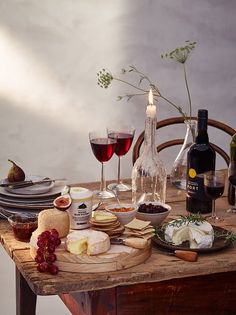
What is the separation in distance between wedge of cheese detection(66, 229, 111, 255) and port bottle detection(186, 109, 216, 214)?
0.45 metres

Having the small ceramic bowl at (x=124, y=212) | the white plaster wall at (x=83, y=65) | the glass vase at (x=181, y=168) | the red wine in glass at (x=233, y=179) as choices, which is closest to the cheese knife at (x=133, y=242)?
the small ceramic bowl at (x=124, y=212)

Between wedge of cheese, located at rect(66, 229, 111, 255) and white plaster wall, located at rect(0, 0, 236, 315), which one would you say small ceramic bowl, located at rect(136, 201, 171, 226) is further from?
white plaster wall, located at rect(0, 0, 236, 315)

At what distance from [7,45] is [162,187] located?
1.37m

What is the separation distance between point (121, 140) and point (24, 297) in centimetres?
54

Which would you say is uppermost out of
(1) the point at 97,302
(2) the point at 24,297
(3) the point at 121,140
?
(3) the point at 121,140

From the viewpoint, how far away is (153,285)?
1.50 metres

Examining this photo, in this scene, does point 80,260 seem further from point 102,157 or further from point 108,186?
point 108,186

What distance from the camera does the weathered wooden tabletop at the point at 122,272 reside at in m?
1.38

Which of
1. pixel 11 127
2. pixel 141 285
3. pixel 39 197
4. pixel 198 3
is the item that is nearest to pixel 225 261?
pixel 141 285

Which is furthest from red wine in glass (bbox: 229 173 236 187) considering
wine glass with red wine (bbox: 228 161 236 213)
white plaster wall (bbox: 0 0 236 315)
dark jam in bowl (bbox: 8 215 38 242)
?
white plaster wall (bbox: 0 0 236 315)

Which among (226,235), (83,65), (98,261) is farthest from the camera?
(83,65)

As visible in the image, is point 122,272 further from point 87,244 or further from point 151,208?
point 151,208

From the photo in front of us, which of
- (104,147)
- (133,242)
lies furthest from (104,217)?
(104,147)

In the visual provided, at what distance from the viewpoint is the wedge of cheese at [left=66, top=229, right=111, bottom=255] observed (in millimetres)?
1448
